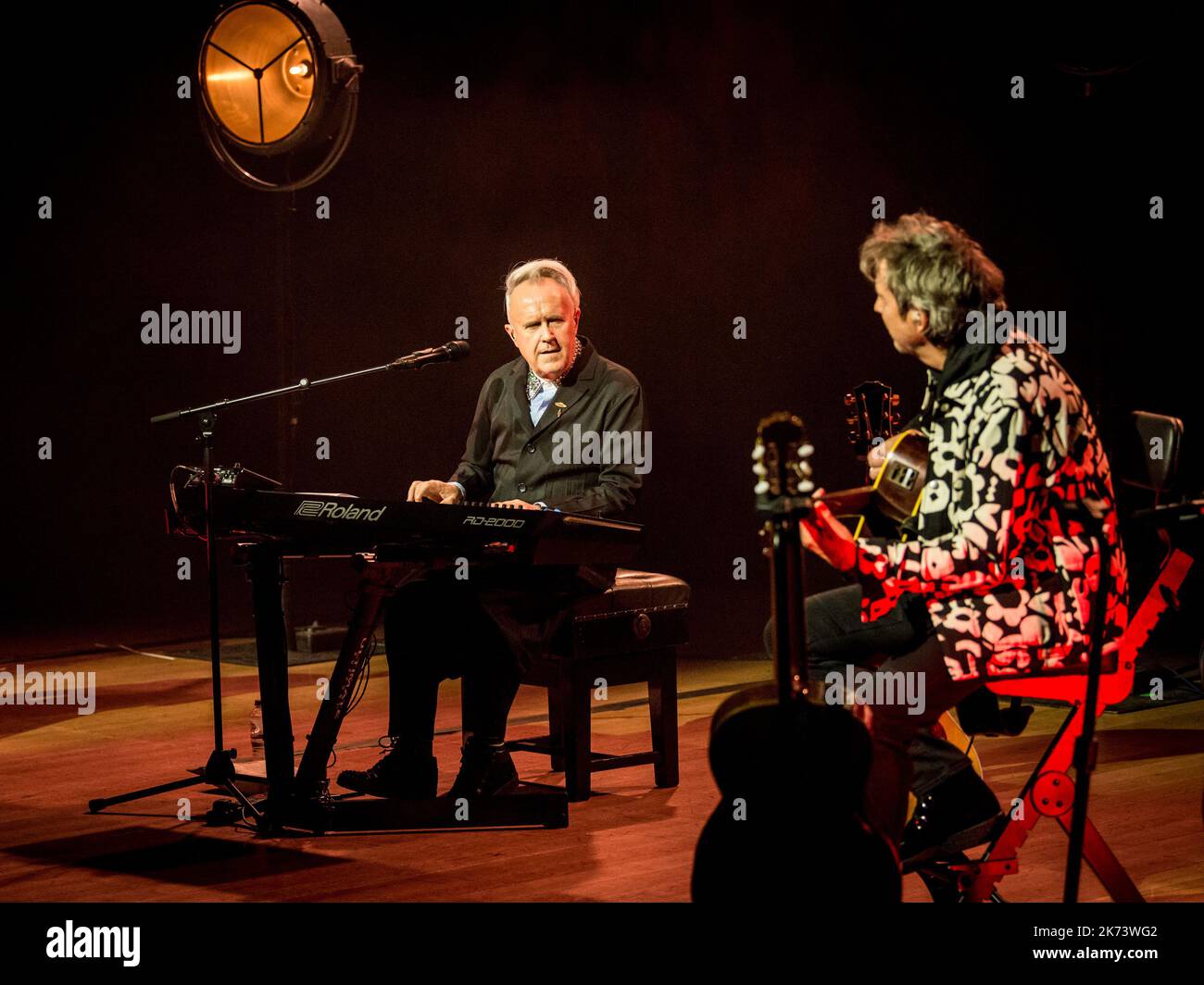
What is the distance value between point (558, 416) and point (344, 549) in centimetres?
95

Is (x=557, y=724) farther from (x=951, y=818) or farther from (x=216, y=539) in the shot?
(x=951, y=818)

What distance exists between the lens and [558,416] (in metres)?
4.15

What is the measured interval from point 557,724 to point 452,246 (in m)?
4.04

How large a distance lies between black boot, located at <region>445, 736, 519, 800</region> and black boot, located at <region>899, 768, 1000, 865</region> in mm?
1322

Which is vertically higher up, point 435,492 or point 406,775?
point 435,492

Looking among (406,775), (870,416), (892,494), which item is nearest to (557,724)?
(406,775)

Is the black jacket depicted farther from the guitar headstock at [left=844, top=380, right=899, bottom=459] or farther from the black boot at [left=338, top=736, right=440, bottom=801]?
the black boot at [left=338, top=736, right=440, bottom=801]

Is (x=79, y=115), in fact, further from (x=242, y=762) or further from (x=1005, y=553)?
(x=1005, y=553)

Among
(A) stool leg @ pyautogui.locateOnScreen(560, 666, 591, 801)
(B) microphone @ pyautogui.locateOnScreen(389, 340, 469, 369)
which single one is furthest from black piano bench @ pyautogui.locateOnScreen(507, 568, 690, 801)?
(B) microphone @ pyautogui.locateOnScreen(389, 340, 469, 369)

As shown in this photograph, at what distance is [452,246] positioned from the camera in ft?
25.5

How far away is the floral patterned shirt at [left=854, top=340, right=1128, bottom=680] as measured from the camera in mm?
2488

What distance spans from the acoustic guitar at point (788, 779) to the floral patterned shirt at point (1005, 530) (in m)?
0.22

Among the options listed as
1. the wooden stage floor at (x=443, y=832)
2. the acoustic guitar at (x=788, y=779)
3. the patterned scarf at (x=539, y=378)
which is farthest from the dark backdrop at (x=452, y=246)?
the acoustic guitar at (x=788, y=779)

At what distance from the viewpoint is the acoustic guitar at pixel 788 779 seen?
2225mm
